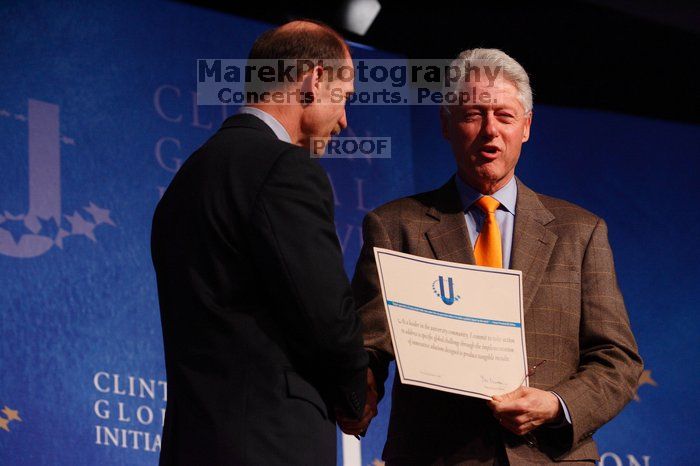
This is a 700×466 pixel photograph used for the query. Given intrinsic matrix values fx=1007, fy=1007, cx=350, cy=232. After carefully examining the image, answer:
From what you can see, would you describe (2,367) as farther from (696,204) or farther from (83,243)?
(696,204)

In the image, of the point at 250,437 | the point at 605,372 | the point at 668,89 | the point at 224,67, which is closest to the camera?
the point at 250,437

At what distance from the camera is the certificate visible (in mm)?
2090

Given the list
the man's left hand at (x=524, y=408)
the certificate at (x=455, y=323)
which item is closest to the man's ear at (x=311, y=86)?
the certificate at (x=455, y=323)

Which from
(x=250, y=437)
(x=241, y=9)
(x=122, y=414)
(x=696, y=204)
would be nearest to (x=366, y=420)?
(x=250, y=437)

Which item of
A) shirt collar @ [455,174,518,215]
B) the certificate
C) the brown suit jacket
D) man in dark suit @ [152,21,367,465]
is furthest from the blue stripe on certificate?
shirt collar @ [455,174,518,215]

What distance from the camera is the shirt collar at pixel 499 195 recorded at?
241 centimetres

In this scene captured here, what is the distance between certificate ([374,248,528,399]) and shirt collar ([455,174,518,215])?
12.4 inches

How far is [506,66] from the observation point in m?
2.46

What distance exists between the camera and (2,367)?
305 centimetres

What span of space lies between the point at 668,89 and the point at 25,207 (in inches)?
112

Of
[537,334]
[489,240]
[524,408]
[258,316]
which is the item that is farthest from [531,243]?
[258,316]

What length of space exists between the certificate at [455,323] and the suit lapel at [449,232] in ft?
0.58

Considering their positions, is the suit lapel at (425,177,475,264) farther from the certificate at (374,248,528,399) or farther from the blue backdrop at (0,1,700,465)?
the blue backdrop at (0,1,700,465)

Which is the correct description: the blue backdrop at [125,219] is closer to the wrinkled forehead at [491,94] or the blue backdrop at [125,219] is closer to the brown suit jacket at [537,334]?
the brown suit jacket at [537,334]
